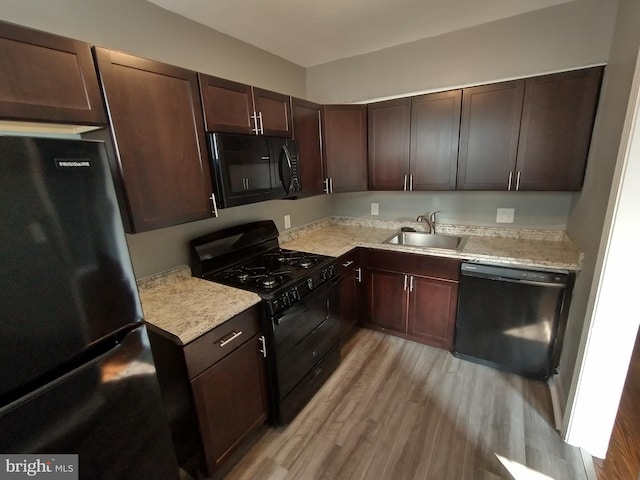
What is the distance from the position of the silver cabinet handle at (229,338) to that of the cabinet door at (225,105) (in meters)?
1.13

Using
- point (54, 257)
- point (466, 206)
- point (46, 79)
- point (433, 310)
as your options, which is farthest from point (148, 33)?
point (433, 310)

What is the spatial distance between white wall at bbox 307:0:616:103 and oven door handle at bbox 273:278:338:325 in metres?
1.91

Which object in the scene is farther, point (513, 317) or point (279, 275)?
point (513, 317)

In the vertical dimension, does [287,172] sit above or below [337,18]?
below

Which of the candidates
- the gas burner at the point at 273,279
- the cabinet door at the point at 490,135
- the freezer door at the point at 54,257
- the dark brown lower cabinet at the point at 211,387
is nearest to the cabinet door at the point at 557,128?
the cabinet door at the point at 490,135

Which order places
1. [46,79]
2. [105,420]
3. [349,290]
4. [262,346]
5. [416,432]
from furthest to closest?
1. [349,290]
2. [416,432]
3. [262,346]
4. [46,79]
5. [105,420]

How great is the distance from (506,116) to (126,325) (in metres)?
2.61

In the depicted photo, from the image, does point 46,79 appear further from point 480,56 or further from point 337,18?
point 480,56

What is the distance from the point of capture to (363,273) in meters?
2.68

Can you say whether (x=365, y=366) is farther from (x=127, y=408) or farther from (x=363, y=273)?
(x=127, y=408)

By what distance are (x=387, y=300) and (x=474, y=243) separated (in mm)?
885

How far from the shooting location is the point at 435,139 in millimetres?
2373

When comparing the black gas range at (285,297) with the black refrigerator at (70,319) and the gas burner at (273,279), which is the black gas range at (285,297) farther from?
the black refrigerator at (70,319)

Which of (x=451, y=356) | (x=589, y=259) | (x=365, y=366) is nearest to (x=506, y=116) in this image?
(x=589, y=259)
